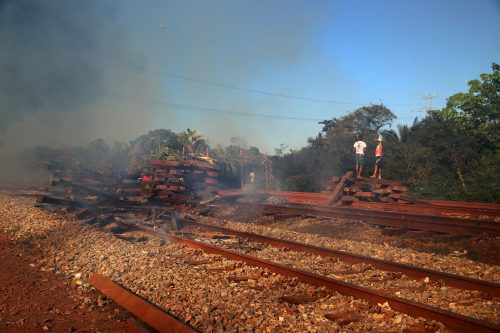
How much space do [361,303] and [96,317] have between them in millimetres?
2968

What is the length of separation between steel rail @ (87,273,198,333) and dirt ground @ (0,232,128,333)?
100 millimetres

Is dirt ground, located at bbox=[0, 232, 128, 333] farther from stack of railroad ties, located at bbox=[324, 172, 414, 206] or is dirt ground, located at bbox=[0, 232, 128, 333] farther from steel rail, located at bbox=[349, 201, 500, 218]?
stack of railroad ties, located at bbox=[324, 172, 414, 206]

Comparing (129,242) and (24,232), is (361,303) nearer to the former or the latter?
(129,242)

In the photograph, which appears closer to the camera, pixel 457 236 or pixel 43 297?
pixel 43 297

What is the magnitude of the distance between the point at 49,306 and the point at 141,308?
125cm

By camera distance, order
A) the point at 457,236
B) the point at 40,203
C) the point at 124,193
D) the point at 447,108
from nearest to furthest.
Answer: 1. the point at 457,236
2. the point at 40,203
3. the point at 124,193
4. the point at 447,108

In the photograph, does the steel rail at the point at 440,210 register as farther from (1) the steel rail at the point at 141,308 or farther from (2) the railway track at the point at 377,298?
(1) the steel rail at the point at 141,308

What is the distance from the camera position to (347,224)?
10.7m

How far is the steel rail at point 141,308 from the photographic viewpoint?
12.7ft

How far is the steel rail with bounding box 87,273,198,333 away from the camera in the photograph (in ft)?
12.7

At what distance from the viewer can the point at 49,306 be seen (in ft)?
15.9

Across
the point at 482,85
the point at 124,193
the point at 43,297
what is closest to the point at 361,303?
the point at 43,297

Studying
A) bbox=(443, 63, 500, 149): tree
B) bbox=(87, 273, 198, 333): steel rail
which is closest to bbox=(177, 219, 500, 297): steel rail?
bbox=(87, 273, 198, 333): steel rail

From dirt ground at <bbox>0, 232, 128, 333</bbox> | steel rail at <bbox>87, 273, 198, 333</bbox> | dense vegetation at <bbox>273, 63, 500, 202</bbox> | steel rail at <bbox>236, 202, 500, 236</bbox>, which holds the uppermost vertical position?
dense vegetation at <bbox>273, 63, 500, 202</bbox>
